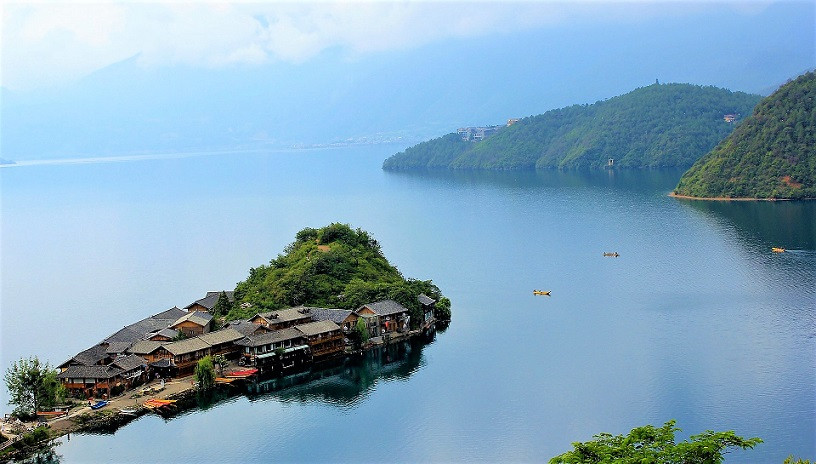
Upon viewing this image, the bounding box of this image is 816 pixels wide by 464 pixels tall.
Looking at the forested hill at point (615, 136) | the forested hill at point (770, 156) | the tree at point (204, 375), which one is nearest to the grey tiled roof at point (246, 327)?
the tree at point (204, 375)

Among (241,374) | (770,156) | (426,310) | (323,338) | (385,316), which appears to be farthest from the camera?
(770,156)

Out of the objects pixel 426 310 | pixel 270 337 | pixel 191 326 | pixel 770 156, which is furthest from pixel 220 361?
pixel 770 156

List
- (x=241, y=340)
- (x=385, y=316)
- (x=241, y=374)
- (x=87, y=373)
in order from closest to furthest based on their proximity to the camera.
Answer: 1. (x=87, y=373)
2. (x=241, y=374)
3. (x=241, y=340)
4. (x=385, y=316)

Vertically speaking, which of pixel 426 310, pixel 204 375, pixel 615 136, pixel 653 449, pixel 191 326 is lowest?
pixel 204 375

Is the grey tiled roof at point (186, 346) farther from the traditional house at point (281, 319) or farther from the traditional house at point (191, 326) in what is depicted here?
the traditional house at point (281, 319)

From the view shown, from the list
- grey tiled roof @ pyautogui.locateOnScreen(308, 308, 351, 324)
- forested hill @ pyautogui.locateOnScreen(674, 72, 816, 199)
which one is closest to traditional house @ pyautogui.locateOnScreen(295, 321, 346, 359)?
grey tiled roof @ pyautogui.locateOnScreen(308, 308, 351, 324)

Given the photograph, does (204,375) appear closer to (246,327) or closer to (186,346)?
(186,346)

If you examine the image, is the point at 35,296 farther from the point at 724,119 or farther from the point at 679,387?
the point at 724,119
